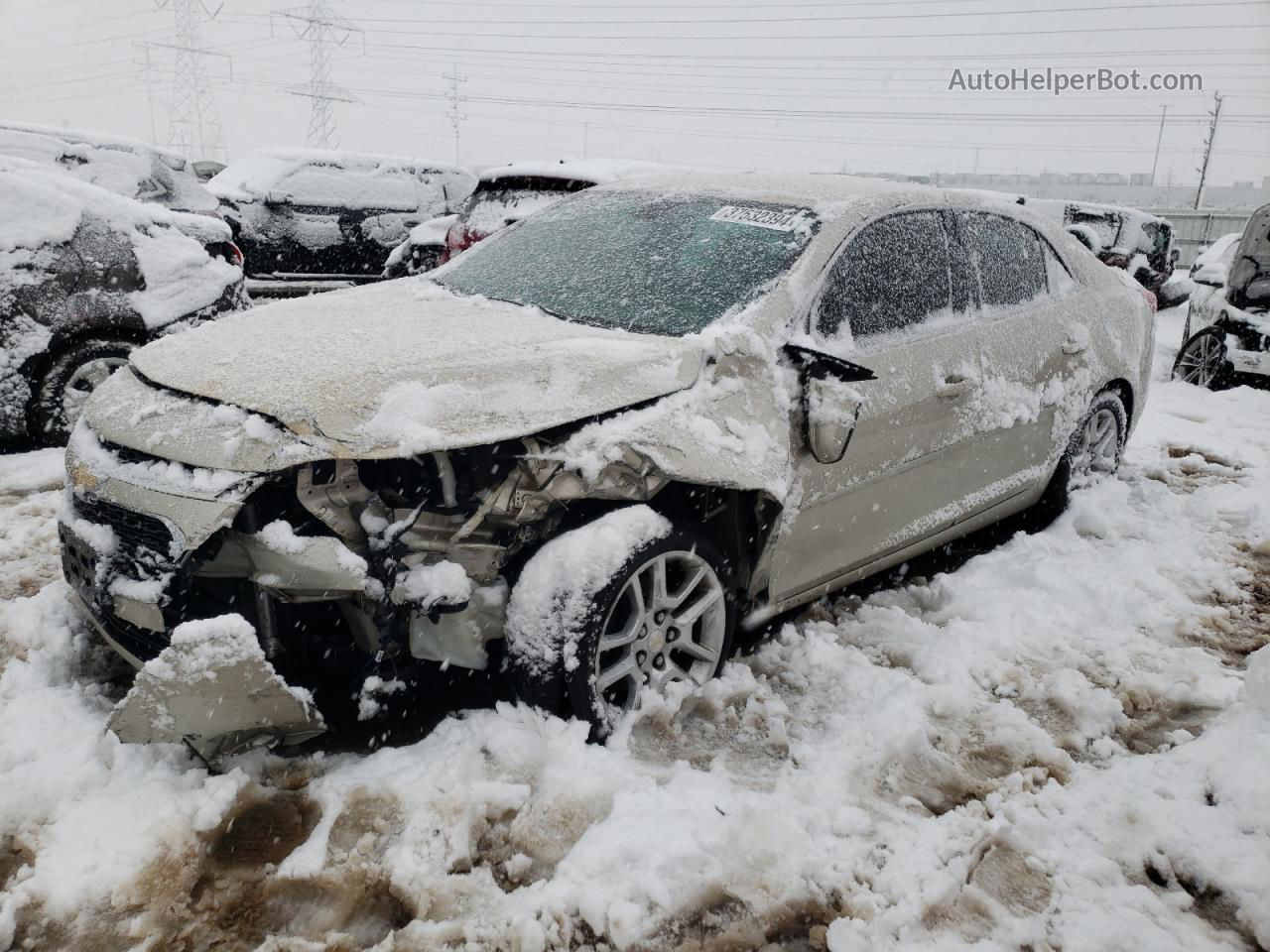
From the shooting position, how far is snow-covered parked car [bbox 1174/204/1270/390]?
7.63 metres

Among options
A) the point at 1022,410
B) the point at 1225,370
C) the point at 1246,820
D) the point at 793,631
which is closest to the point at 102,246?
the point at 793,631

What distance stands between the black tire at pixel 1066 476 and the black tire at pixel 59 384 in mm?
4724

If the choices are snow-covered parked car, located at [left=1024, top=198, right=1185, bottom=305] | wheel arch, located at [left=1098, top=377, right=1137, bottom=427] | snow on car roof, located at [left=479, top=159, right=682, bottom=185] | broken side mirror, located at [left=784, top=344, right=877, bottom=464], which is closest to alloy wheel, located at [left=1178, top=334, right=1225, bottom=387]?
wheel arch, located at [left=1098, top=377, right=1137, bottom=427]

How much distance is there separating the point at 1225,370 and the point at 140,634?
27.8 ft

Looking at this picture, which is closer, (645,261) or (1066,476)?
(645,261)

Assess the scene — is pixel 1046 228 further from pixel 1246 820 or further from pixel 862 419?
pixel 1246 820

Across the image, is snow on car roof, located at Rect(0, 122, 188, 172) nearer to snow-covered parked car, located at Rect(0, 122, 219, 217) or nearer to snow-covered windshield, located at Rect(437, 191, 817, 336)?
snow-covered parked car, located at Rect(0, 122, 219, 217)

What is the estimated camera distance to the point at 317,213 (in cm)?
1060

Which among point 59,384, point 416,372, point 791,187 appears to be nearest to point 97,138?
point 59,384

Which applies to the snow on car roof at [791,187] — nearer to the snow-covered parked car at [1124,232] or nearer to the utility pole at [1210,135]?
the snow-covered parked car at [1124,232]

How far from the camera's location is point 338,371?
2.45 meters

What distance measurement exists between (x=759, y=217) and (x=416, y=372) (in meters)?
1.46

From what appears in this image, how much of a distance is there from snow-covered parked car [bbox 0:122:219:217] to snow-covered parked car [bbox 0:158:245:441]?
135 inches

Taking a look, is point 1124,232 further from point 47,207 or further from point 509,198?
point 47,207
